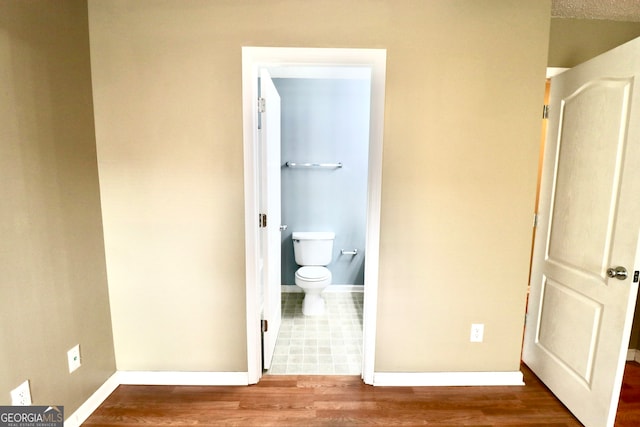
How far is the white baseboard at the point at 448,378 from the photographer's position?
5.52 feet

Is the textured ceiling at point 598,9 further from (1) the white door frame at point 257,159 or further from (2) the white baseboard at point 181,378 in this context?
(2) the white baseboard at point 181,378

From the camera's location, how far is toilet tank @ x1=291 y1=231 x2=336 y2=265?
279 cm

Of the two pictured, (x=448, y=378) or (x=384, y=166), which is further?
(x=448, y=378)

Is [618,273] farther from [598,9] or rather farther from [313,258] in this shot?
[313,258]

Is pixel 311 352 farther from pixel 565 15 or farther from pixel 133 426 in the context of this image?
pixel 565 15

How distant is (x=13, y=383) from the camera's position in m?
1.11

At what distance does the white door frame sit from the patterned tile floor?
259 mm

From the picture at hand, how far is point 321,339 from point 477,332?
3.83ft

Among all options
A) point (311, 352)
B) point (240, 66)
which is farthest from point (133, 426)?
point (240, 66)

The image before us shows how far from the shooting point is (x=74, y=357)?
1387mm

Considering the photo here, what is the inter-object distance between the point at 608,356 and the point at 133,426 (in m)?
2.44

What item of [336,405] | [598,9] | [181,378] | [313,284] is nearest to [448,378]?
[336,405]

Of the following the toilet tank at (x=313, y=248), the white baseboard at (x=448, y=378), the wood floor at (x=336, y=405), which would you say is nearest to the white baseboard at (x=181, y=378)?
the wood floor at (x=336, y=405)

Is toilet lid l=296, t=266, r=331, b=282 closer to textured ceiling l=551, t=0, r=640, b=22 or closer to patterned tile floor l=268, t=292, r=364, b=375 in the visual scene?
patterned tile floor l=268, t=292, r=364, b=375
